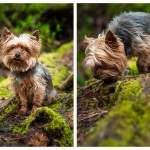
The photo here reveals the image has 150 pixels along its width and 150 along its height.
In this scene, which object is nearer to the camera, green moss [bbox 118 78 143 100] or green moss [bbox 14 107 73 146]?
green moss [bbox 118 78 143 100]

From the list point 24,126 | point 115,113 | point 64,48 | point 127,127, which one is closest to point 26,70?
point 24,126

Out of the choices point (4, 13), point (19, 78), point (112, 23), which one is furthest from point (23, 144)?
point (4, 13)

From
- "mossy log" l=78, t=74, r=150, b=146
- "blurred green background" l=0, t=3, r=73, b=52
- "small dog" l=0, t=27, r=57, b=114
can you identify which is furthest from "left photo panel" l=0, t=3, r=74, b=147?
"blurred green background" l=0, t=3, r=73, b=52

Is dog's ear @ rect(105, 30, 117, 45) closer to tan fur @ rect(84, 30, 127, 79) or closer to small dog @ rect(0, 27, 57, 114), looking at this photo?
tan fur @ rect(84, 30, 127, 79)

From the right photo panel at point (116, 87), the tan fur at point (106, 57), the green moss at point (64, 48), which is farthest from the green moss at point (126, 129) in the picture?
the green moss at point (64, 48)

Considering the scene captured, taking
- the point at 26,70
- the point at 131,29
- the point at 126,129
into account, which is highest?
the point at 131,29

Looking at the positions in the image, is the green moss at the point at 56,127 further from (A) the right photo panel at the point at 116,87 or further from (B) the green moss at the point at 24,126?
(A) the right photo panel at the point at 116,87

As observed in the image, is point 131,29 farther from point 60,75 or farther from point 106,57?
point 60,75
